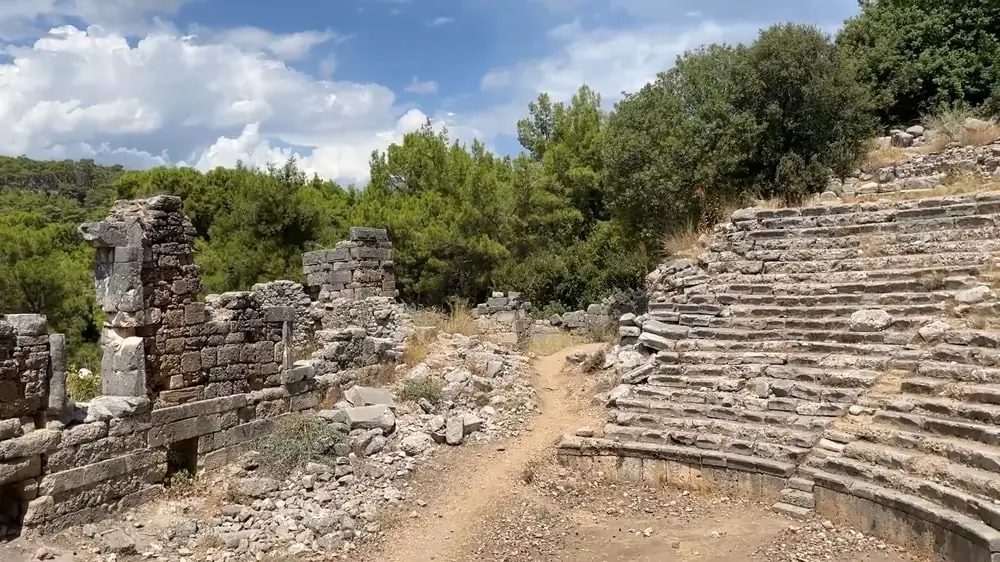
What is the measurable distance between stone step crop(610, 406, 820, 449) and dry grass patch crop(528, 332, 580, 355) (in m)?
7.15

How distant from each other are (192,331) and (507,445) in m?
4.13

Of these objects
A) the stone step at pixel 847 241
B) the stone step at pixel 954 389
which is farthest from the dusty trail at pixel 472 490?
the stone step at pixel 954 389

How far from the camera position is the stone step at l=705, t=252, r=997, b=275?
9797 mm

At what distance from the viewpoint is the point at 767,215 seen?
41.2 ft

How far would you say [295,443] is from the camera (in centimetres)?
853

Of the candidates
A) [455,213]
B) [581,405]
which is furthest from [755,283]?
[455,213]

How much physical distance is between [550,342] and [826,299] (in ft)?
26.1

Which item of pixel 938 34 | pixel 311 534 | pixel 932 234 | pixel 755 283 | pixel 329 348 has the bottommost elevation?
pixel 311 534

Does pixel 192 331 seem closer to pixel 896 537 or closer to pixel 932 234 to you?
pixel 896 537

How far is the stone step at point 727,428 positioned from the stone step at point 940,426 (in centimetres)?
71

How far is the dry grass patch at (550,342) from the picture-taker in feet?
54.8

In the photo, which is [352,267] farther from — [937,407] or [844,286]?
[937,407]

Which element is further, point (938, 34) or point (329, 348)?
point (938, 34)

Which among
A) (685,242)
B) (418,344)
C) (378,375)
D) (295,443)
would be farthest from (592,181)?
(295,443)
